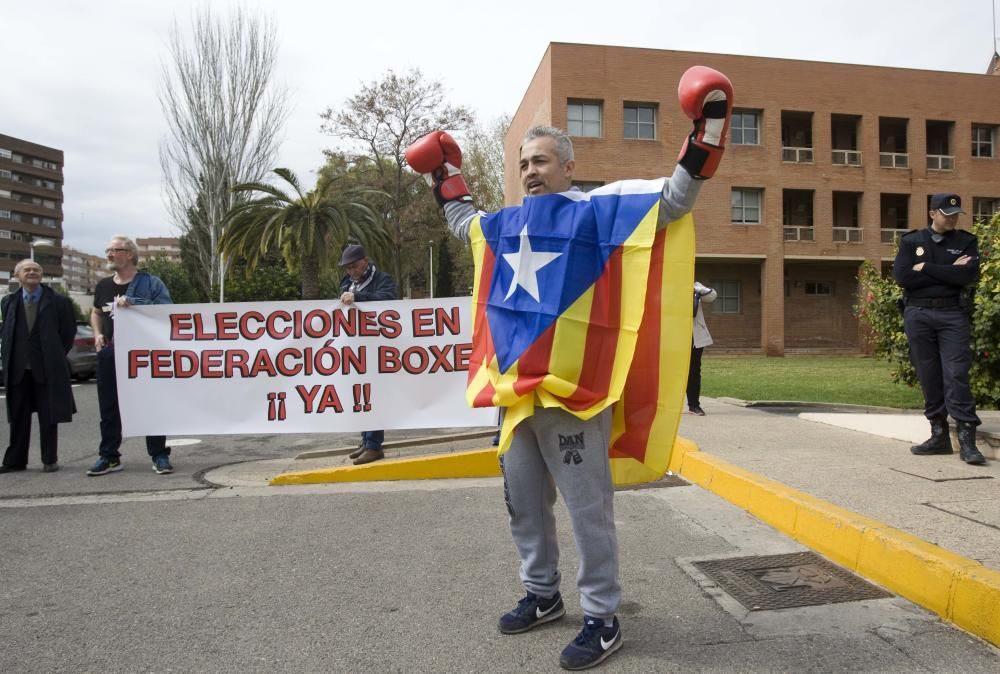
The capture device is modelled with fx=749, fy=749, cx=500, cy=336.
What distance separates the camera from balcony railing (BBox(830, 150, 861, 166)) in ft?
104

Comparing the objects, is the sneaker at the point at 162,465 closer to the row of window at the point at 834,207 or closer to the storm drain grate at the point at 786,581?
the storm drain grate at the point at 786,581

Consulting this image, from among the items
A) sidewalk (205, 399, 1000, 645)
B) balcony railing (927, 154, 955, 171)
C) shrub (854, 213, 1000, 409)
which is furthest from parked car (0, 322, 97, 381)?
balcony railing (927, 154, 955, 171)

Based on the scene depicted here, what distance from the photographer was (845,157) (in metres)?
31.7

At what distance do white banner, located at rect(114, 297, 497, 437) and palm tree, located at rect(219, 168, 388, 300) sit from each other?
→ 18.3 m

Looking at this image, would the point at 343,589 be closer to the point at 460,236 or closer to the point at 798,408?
the point at 460,236

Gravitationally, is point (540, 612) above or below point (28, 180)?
below

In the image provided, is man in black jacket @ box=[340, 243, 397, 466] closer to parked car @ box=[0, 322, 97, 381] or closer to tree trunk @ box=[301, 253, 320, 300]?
parked car @ box=[0, 322, 97, 381]

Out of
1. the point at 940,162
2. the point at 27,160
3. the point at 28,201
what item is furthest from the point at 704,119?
the point at 27,160

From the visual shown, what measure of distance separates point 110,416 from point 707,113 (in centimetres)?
578

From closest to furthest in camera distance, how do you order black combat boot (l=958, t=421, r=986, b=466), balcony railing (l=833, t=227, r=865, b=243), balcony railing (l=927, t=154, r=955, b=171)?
black combat boot (l=958, t=421, r=986, b=466)
balcony railing (l=833, t=227, r=865, b=243)
balcony railing (l=927, t=154, r=955, b=171)

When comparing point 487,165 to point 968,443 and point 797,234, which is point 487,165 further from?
point 968,443

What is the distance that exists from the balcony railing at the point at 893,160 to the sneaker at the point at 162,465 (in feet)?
108

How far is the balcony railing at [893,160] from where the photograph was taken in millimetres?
32062

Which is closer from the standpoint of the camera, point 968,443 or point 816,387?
point 968,443
